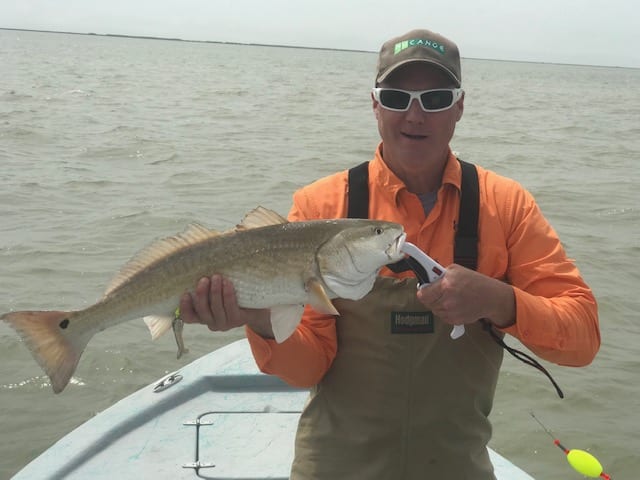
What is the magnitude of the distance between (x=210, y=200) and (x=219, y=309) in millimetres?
10430

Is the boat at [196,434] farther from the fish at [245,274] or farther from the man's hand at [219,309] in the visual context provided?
the man's hand at [219,309]

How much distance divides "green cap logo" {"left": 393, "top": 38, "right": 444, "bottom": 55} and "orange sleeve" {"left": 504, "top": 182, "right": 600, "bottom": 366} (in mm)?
729

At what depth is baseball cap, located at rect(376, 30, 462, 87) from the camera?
2961 millimetres

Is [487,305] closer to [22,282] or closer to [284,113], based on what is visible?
[22,282]

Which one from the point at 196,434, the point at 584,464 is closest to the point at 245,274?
the point at 196,434

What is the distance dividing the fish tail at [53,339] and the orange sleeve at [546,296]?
1806mm

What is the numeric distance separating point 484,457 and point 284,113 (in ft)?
77.4

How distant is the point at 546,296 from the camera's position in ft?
9.20

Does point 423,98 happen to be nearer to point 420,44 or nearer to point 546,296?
point 420,44

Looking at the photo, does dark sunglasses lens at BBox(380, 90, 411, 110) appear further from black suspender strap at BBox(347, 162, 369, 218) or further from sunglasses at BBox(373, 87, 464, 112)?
black suspender strap at BBox(347, 162, 369, 218)

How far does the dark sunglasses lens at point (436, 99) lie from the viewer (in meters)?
2.93

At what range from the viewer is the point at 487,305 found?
2553mm

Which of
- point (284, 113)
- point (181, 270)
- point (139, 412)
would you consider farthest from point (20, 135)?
point (181, 270)

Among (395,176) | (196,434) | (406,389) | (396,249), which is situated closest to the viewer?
(396,249)
